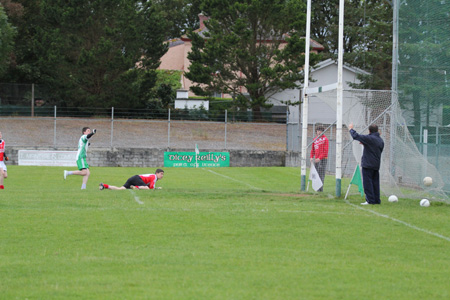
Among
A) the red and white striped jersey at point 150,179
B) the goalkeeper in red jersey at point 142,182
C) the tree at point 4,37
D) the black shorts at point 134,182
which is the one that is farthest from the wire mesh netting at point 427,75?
the tree at point 4,37

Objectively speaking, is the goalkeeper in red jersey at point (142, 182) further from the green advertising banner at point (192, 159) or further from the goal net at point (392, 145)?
the green advertising banner at point (192, 159)

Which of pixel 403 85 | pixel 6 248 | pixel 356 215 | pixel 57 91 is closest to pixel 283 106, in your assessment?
pixel 57 91

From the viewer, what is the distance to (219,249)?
8.20m

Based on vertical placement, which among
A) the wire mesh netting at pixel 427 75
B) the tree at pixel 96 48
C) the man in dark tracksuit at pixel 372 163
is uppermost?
the tree at pixel 96 48

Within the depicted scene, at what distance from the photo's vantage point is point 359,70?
51344mm

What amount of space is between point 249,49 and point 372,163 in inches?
1271

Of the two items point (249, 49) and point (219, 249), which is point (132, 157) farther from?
point (219, 249)

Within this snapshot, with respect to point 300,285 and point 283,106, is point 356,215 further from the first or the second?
point 283,106

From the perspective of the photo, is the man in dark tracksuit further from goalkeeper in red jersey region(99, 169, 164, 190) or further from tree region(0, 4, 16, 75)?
tree region(0, 4, 16, 75)

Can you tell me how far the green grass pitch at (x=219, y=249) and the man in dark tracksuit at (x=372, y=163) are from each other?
47 centimetres

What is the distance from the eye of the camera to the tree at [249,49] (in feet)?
139

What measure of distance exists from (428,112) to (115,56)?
29.3 meters

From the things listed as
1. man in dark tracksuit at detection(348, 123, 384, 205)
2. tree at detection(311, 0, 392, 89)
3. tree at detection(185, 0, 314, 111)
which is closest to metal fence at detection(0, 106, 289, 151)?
tree at detection(185, 0, 314, 111)

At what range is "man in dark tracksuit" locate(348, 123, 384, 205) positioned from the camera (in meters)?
13.5
